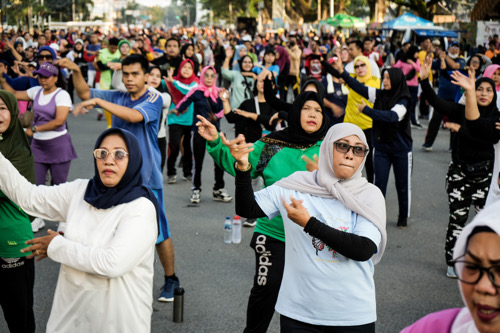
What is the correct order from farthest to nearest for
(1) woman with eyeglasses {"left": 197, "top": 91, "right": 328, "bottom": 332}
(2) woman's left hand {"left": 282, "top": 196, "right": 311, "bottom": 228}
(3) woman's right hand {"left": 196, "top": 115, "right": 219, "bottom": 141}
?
(1) woman with eyeglasses {"left": 197, "top": 91, "right": 328, "bottom": 332} < (3) woman's right hand {"left": 196, "top": 115, "right": 219, "bottom": 141} < (2) woman's left hand {"left": 282, "top": 196, "right": 311, "bottom": 228}

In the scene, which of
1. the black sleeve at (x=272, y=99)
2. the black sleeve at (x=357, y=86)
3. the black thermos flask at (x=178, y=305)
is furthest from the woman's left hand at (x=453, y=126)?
the black thermos flask at (x=178, y=305)

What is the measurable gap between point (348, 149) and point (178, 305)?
2.35 meters

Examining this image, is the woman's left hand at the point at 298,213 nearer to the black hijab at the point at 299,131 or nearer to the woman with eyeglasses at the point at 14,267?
the black hijab at the point at 299,131

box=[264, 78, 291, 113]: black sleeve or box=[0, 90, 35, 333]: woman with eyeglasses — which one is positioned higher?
box=[264, 78, 291, 113]: black sleeve

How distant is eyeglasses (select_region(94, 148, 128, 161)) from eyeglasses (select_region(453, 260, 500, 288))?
6.33ft

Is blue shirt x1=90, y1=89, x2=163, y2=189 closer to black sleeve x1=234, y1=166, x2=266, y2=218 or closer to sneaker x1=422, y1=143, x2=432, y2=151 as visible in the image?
black sleeve x1=234, y1=166, x2=266, y2=218

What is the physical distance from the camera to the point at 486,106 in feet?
20.6

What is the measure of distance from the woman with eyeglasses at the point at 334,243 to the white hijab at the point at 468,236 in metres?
1.27

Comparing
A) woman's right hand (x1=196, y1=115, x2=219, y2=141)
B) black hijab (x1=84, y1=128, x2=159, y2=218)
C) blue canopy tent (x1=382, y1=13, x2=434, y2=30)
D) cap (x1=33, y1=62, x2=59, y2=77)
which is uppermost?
blue canopy tent (x1=382, y1=13, x2=434, y2=30)

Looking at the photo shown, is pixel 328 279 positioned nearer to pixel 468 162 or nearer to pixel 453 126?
pixel 453 126

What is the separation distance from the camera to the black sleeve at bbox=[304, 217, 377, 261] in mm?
3104

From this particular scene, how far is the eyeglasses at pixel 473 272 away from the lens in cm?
170

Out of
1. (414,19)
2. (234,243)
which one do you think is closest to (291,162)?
(234,243)

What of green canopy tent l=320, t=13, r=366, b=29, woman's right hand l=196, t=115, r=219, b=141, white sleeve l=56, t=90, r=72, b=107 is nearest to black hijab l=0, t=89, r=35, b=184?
woman's right hand l=196, t=115, r=219, b=141
